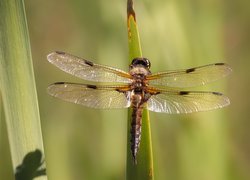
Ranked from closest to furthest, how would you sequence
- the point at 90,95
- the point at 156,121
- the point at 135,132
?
1. the point at 135,132
2. the point at 90,95
3. the point at 156,121

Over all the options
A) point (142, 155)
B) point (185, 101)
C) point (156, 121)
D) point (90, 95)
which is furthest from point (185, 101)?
point (142, 155)

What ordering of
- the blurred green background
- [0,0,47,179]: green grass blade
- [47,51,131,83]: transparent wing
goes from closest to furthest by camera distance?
[0,0,47,179]: green grass blade → the blurred green background → [47,51,131,83]: transparent wing

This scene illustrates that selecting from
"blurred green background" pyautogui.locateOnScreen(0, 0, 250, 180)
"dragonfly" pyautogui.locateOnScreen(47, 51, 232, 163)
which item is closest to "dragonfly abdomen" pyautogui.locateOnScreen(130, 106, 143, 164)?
"dragonfly" pyautogui.locateOnScreen(47, 51, 232, 163)

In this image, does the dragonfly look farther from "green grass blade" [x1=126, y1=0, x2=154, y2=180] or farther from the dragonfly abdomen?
"green grass blade" [x1=126, y1=0, x2=154, y2=180]

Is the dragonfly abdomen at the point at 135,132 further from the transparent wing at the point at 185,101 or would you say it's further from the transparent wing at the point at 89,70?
the transparent wing at the point at 89,70

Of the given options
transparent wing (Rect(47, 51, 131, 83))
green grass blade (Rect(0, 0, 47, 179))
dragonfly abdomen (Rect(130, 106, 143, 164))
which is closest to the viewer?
green grass blade (Rect(0, 0, 47, 179))

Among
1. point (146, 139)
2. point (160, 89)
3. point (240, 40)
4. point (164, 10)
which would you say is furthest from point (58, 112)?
point (240, 40)

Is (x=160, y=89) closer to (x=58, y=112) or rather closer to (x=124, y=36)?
(x=124, y=36)

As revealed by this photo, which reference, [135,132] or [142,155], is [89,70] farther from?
[142,155]

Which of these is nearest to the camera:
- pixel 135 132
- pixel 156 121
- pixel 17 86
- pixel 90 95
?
pixel 17 86
